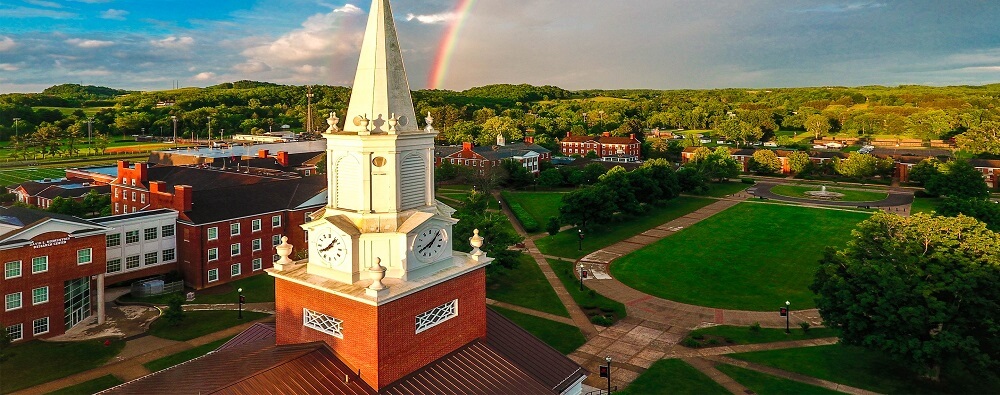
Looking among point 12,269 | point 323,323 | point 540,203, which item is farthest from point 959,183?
point 12,269

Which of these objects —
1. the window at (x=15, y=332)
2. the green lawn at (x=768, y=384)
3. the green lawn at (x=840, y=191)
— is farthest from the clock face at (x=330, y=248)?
the green lawn at (x=840, y=191)

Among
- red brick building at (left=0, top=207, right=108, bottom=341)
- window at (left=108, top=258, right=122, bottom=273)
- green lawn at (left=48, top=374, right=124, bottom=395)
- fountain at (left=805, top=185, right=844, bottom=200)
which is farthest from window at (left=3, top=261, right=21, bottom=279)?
fountain at (left=805, top=185, right=844, bottom=200)

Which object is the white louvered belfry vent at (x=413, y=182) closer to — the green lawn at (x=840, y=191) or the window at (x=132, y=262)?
the window at (x=132, y=262)

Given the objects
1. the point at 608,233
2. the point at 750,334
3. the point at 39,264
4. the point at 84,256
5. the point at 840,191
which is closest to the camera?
the point at 39,264

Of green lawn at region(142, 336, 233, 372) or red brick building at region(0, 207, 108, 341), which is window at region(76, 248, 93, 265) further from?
green lawn at region(142, 336, 233, 372)

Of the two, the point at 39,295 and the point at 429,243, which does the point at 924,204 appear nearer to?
the point at 429,243

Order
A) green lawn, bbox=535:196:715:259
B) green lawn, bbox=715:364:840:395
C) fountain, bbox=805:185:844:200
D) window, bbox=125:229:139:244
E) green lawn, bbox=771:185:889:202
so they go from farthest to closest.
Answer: fountain, bbox=805:185:844:200 < green lawn, bbox=771:185:889:202 < green lawn, bbox=535:196:715:259 < window, bbox=125:229:139:244 < green lawn, bbox=715:364:840:395

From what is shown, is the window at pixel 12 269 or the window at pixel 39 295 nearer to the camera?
the window at pixel 12 269
